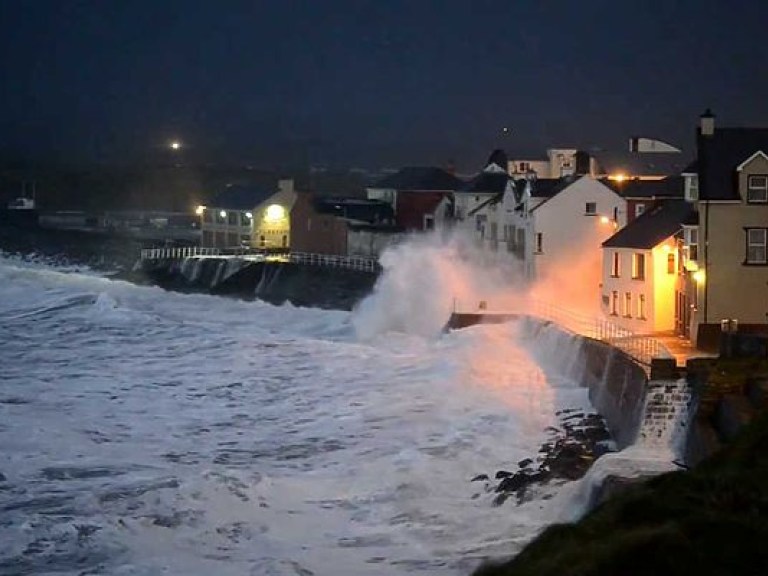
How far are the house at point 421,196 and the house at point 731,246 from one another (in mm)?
33114

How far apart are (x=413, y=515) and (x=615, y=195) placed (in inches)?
987

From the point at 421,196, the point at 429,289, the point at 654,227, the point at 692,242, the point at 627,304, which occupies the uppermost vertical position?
the point at 421,196

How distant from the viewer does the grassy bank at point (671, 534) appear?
9.31m

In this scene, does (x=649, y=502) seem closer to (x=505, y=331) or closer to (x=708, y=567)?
(x=708, y=567)

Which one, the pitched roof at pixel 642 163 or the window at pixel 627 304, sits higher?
the pitched roof at pixel 642 163

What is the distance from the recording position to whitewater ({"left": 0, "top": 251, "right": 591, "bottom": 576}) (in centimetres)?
1566

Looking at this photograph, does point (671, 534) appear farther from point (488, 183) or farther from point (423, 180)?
point (423, 180)

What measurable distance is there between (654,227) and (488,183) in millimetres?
22552

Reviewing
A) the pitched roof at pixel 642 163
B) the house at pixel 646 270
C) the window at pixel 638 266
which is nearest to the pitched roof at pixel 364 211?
the pitched roof at pixel 642 163

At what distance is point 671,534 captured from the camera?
9547 mm

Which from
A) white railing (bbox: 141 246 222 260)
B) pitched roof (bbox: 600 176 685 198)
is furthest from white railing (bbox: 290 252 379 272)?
pitched roof (bbox: 600 176 685 198)

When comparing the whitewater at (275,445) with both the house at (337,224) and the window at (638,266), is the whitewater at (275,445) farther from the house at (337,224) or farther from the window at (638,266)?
the house at (337,224)

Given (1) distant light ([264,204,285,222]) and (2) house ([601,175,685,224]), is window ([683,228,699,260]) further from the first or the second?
(1) distant light ([264,204,285,222])

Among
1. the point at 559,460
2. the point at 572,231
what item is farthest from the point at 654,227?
the point at 559,460
